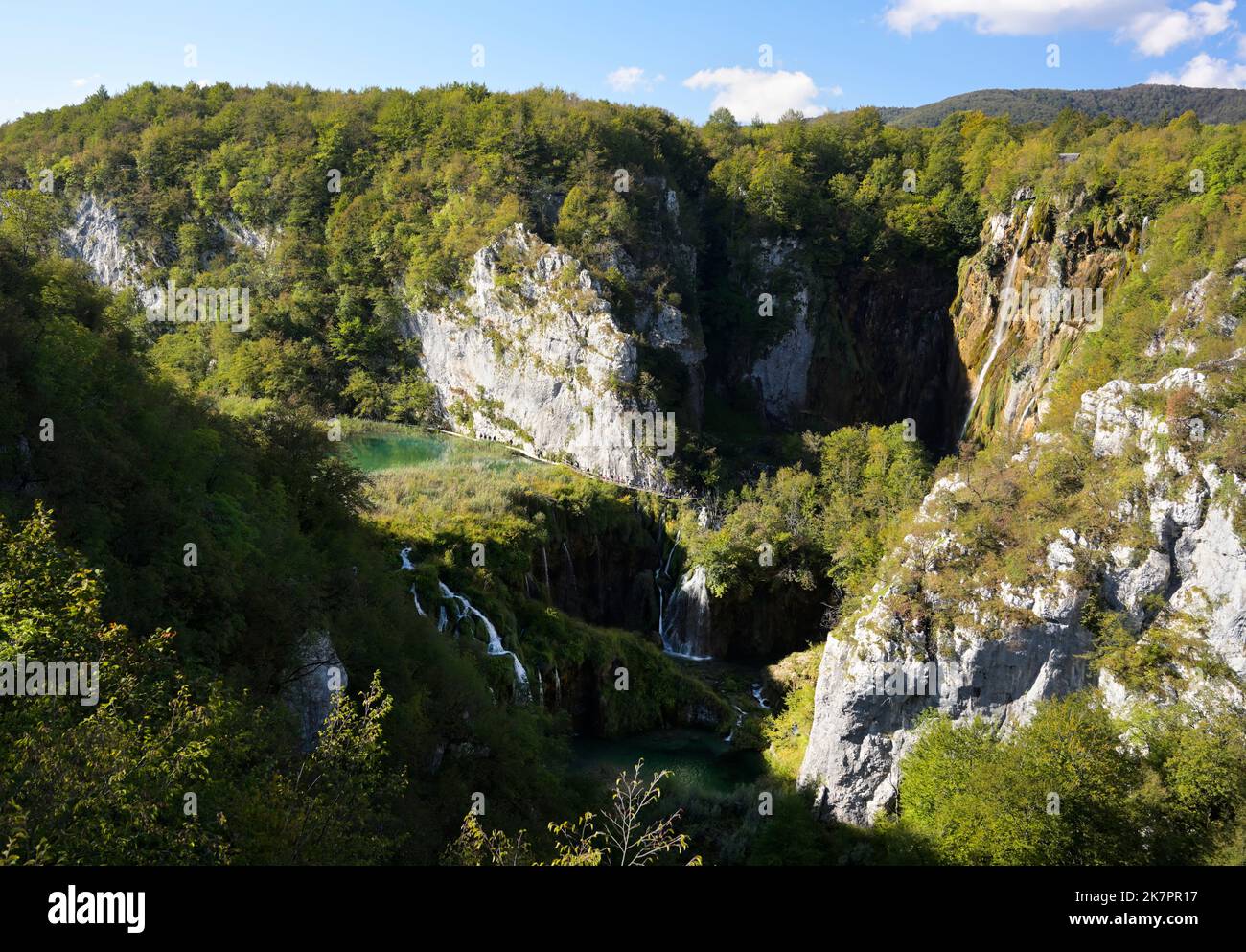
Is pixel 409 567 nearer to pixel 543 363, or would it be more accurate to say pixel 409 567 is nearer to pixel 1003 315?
pixel 543 363

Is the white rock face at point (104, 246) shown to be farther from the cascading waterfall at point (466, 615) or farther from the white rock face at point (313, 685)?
the white rock face at point (313, 685)

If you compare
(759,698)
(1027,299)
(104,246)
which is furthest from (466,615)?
(104,246)

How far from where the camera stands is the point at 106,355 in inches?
688

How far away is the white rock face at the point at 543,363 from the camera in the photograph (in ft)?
152

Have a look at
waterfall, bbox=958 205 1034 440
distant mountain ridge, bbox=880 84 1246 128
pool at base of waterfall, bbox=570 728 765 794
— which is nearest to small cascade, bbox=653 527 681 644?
pool at base of waterfall, bbox=570 728 765 794

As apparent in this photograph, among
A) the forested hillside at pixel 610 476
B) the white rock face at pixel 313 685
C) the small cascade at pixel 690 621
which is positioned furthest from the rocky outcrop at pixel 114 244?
the white rock face at pixel 313 685

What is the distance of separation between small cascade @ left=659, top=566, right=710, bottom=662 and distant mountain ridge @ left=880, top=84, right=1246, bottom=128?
73.8m

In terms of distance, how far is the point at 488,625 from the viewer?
25.9m

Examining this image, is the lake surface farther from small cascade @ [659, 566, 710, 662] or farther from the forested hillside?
small cascade @ [659, 566, 710, 662]

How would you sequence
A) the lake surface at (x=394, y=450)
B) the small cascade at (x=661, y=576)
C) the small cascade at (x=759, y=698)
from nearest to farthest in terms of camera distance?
1. the small cascade at (x=759, y=698)
2. the small cascade at (x=661, y=576)
3. the lake surface at (x=394, y=450)

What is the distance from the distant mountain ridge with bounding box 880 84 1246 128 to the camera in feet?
303

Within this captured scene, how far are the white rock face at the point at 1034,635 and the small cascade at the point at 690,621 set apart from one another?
1276cm
